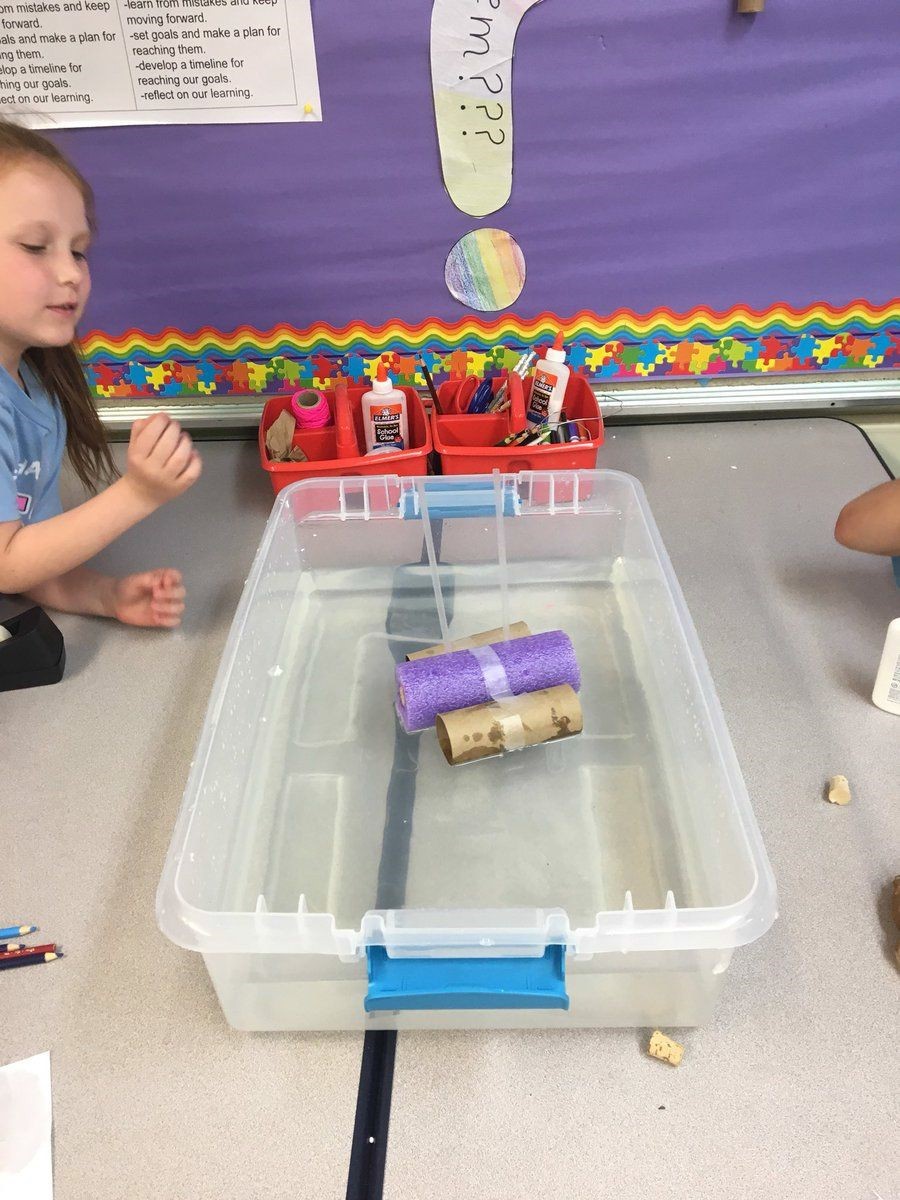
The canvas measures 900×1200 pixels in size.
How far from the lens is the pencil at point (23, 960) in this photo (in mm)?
530

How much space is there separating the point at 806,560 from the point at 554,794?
0.40 m

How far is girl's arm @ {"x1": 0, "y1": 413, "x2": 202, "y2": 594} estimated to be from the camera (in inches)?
26.7

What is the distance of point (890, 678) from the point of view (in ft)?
2.19

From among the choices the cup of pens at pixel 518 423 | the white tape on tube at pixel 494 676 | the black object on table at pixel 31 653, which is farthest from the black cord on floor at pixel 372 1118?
the cup of pens at pixel 518 423

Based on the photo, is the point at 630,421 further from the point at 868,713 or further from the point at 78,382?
the point at 78,382

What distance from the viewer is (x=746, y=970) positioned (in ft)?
1.72

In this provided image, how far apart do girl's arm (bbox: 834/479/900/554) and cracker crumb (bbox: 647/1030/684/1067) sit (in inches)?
20.3

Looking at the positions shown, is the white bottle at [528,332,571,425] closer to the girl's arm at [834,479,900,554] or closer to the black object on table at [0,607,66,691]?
the girl's arm at [834,479,900,554]

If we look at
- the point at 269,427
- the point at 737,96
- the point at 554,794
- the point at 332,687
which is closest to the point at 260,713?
the point at 332,687

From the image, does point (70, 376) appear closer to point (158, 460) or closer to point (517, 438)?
point (158, 460)

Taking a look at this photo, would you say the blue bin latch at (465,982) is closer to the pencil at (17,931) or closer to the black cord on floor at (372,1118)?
the black cord on floor at (372,1118)

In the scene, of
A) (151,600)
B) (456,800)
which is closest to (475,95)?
(151,600)

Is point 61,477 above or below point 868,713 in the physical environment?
above

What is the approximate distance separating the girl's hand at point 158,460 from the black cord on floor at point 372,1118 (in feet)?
1.45
